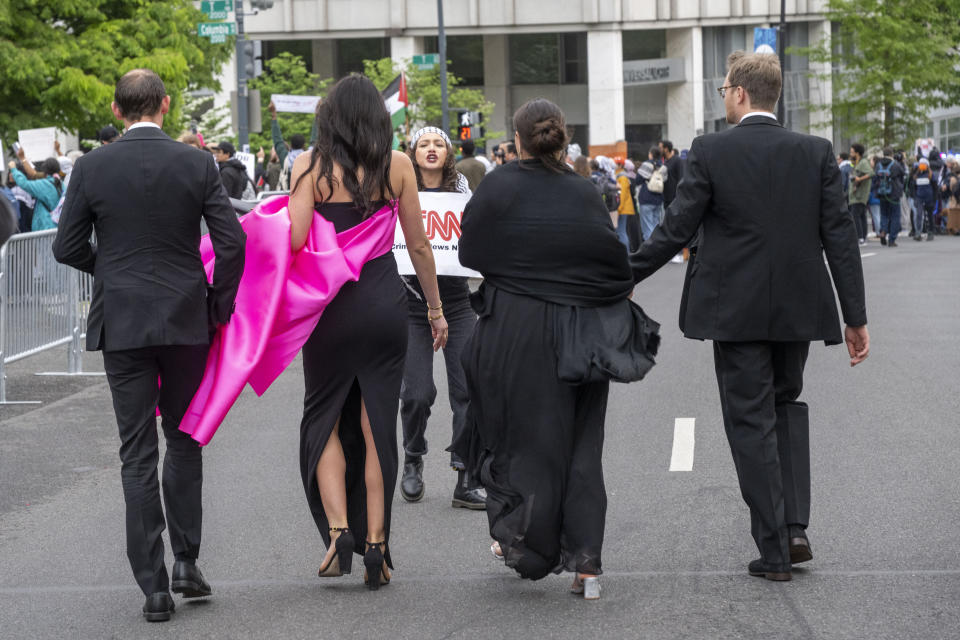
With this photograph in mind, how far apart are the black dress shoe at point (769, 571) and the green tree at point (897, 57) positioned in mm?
37748

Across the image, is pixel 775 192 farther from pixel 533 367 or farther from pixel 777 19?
pixel 777 19

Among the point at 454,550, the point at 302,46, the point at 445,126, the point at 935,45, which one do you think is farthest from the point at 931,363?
the point at 302,46

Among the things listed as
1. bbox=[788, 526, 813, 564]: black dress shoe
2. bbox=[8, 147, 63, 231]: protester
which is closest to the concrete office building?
bbox=[8, 147, 63, 231]: protester

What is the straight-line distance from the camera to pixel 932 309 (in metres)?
16.8

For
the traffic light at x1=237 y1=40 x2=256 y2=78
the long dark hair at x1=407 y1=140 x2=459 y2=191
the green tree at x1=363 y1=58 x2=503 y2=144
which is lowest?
→ the long dark hair at x1=407 y1=140 x2=459 y2=191

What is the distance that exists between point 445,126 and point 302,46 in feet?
65.2

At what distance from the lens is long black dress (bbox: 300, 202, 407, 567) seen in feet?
19.0

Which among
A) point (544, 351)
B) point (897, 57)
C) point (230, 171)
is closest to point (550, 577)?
point (544, 351)

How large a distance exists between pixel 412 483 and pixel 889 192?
23.5 metres

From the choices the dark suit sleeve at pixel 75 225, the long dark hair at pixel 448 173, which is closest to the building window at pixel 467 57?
the long dark hair at pixel 448 173

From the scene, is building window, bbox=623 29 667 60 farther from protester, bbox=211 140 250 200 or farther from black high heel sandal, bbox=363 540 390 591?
black high heel sandal, bbox=363 540 390 591

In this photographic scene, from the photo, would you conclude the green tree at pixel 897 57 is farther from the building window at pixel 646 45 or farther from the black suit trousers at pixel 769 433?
the black suit trousers at pixel 769 433

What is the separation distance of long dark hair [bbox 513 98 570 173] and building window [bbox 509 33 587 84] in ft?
196

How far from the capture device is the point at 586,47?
64750 millimetres
